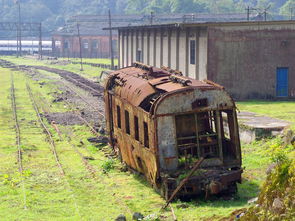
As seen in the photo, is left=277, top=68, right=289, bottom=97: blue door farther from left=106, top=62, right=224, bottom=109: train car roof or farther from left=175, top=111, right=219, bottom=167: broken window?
left=175, top=111, right=219, bottom=167: broken window

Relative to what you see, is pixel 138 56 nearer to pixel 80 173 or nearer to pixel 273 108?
pixel 273 108

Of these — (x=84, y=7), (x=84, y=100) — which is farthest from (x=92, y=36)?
(x=84, y=7)

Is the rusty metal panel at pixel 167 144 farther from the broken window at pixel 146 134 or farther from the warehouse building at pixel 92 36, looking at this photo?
the warehouse building at pixel 92 36

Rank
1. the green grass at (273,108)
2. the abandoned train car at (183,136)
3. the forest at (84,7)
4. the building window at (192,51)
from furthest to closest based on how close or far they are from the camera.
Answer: the forest at (84,7) → the building window at (192,51) → the green grass at (273,108) → the abandoned train car at (183,136)

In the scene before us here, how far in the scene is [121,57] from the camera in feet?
179

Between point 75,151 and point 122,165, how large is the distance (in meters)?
3.51

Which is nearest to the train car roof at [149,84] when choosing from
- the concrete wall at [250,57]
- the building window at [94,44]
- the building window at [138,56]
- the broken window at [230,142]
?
the broken window at [230,142]

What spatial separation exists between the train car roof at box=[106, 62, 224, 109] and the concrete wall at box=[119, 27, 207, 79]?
39.0ft

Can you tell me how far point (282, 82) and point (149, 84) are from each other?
17171mm

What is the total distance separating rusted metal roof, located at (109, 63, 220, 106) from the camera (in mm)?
14453

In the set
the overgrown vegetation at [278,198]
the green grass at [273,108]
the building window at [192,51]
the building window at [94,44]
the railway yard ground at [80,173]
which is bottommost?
the railway yard ground at [80,173]

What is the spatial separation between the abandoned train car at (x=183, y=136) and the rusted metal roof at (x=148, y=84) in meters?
0.03

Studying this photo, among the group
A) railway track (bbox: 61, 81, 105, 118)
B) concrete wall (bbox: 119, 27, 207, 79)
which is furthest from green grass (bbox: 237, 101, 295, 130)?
railway track (bbox: 61, 81, 105, 118)

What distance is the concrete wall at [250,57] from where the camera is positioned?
3012 cm
